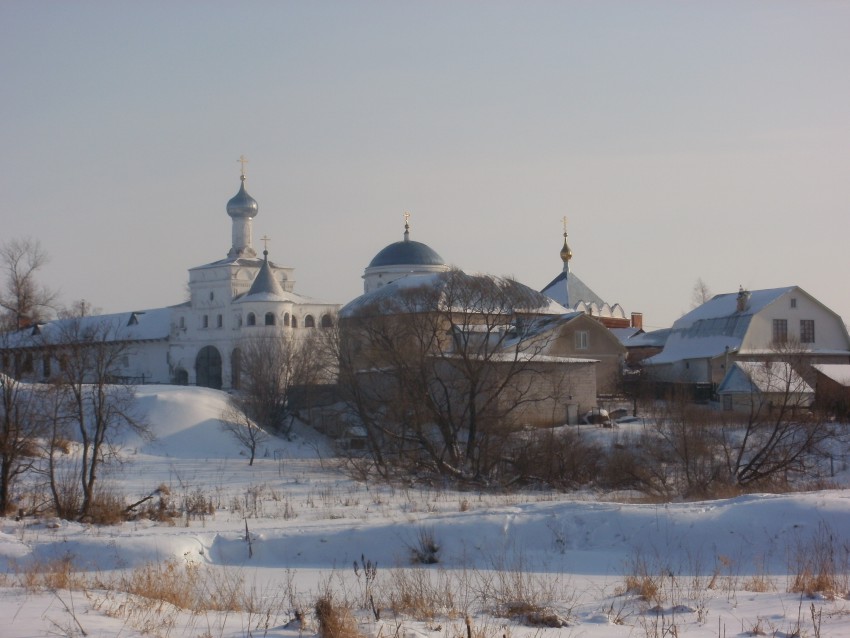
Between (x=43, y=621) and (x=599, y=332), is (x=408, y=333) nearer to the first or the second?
(x=599, y=332)

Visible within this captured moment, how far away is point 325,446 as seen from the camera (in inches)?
1342

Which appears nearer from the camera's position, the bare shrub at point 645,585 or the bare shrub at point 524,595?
the bare shrub at point 524,595

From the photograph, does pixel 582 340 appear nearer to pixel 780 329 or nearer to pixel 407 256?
pixel 780 329

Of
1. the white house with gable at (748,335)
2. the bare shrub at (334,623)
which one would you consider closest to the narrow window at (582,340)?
the white house with gable at (748,335)

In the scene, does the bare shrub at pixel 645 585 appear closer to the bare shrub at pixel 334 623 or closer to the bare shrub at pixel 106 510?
the bare shrub at pixel 334 623

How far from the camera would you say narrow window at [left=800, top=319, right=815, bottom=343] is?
43656 millimetres

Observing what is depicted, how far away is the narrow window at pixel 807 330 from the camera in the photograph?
143ft

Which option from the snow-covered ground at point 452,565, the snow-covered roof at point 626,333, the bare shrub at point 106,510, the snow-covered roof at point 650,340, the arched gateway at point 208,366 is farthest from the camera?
A: the snow-covered roof at point 626,333

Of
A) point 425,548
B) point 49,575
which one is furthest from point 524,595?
point 49,575

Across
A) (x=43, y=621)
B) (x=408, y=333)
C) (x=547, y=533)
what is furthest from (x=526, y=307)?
(x=43, y=621)

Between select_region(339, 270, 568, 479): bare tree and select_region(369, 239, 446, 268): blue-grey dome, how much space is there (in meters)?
24.2

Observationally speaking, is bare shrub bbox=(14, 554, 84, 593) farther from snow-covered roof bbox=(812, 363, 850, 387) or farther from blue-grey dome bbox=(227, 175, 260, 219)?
blue-grey dome bbox=(227, 175, 260, 219)

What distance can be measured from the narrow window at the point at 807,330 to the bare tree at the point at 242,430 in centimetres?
2385

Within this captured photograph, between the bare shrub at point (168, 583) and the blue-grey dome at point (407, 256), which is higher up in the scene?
the blue-grey dome at point (407, 256)
